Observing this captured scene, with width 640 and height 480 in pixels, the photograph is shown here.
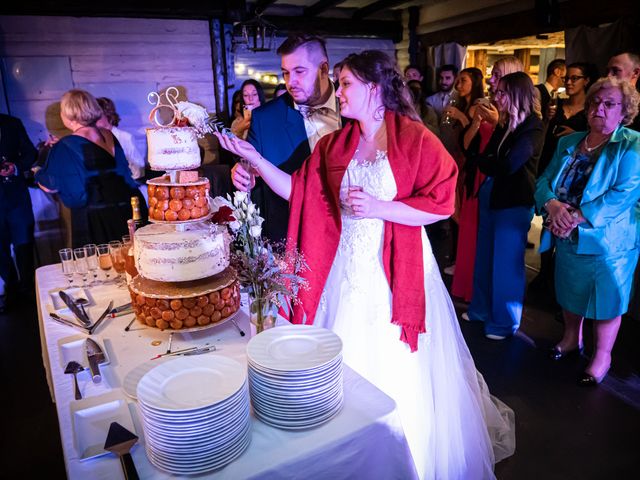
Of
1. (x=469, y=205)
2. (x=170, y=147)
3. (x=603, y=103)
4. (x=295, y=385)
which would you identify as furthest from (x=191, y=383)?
(x=469, y=205)

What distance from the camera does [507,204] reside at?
131 inches

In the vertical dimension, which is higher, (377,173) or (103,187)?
(377,173)

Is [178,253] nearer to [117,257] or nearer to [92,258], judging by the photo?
[117,257]

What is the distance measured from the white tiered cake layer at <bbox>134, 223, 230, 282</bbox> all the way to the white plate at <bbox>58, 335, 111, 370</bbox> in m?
0.31

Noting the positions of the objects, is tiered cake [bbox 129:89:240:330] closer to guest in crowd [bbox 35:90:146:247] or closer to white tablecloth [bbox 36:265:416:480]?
white tablecloth [bbox 36:265:416:480]

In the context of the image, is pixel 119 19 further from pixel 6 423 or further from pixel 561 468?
pixel 561 468

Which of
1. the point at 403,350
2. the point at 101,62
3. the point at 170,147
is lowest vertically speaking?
the point at 403,350

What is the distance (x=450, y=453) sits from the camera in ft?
6.81

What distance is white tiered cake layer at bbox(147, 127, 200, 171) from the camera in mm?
1683

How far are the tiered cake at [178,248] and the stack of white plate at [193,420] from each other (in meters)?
0.46

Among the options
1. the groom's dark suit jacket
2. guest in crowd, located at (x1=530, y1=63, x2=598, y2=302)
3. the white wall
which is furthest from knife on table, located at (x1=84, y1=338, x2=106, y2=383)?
the white wall

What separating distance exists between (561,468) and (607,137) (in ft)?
5.83

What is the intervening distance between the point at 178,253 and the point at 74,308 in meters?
0.65

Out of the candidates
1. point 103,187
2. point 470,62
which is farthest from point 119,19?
point 470,62
